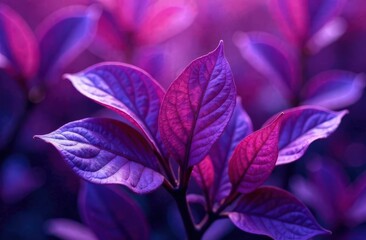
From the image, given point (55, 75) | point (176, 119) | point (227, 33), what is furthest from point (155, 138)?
point (227, 33)

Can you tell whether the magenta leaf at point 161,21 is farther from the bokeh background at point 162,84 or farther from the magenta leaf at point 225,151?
the magenta leaf at point 225,151

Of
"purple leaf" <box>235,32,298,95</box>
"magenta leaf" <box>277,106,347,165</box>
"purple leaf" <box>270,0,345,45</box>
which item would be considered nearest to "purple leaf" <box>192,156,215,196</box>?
"magenta leaf" <box>277,106,347,165</box>

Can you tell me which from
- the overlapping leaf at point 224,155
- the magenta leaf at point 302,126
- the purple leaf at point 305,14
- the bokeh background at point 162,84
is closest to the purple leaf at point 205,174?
the overlapping leaf at point 224,155

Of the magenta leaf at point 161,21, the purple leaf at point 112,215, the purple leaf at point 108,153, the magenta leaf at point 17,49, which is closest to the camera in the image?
the purple leaf at point 108,153

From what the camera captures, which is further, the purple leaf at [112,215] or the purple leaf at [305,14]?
the purple leaf at [305,14]

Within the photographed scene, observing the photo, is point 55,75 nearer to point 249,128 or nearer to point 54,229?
point 54,229

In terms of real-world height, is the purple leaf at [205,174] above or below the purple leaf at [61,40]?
below

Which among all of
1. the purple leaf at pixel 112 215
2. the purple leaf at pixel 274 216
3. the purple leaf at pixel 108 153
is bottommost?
the purple leaf at pixel 112 215
